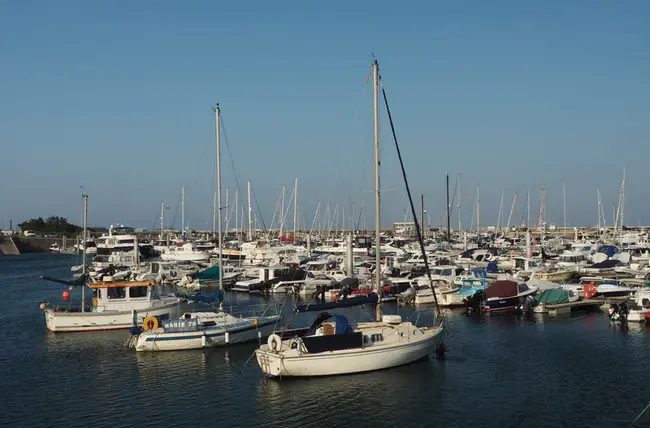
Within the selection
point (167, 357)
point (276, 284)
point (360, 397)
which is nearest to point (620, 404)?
point (360, 397)

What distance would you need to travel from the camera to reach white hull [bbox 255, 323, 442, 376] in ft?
83.6

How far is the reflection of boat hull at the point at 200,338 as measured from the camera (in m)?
31.6

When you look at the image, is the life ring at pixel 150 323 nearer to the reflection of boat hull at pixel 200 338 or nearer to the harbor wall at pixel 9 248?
the reflection of boat hull at pixel 200 338

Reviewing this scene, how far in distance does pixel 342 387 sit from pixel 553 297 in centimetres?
2542

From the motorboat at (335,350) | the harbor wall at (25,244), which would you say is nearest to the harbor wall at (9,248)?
the harbor wall at (25,244)

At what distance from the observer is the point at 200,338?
106ft

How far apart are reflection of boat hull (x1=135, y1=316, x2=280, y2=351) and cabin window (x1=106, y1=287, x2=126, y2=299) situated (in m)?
8.52

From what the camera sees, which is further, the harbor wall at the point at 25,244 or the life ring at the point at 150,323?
the harbor wall at the point at 25,244

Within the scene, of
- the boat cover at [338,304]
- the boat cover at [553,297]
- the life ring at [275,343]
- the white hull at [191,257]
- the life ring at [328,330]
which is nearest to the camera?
the life ring at [275,343]

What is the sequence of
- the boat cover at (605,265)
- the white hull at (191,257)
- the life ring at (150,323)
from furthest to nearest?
1. the white hull at (191,257)
2. the boat cover at (605,265)
3. the life ring at (150,323)

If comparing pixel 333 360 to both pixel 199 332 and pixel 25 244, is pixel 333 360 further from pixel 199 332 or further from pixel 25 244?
pixel 25 244

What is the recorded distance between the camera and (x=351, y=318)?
141 ft

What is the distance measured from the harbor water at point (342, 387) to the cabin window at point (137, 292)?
3.89m

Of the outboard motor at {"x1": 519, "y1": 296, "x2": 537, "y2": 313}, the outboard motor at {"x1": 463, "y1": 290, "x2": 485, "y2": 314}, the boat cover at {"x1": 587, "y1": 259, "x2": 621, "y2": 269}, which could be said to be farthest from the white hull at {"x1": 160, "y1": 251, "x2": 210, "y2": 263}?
the outboard motor at {"x1": 519, "y1": 296, "x2": 537, "y2": 313}
